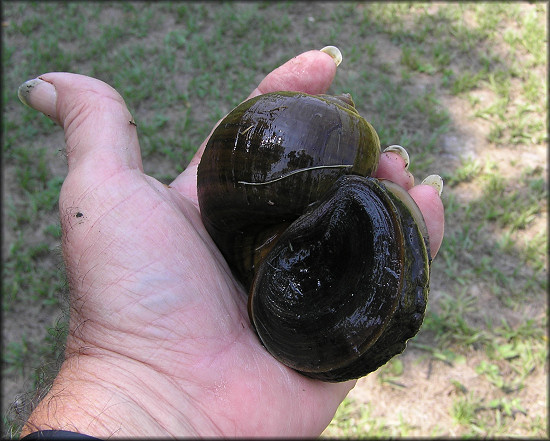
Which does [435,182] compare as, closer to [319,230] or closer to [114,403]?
[319,230]

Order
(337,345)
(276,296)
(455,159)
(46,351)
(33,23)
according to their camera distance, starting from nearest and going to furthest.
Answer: (337,345)
(276,296)
(46,351)
(455,159)
(33,23)

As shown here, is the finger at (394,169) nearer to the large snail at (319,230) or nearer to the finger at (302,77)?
the large snail at (319,230)

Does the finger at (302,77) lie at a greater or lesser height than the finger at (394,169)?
greater

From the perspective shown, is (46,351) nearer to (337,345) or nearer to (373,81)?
(337,345)

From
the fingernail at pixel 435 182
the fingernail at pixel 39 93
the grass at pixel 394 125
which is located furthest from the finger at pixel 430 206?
the fingernail at pixel 39 93

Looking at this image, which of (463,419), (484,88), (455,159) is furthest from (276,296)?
(484,88)

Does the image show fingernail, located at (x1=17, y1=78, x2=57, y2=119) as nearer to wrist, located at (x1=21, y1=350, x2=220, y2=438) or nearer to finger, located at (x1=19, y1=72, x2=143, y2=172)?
finger, located at (x1=19, y1=72, x2=143, y2=172)

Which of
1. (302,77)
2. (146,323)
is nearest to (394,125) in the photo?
(302,77)
